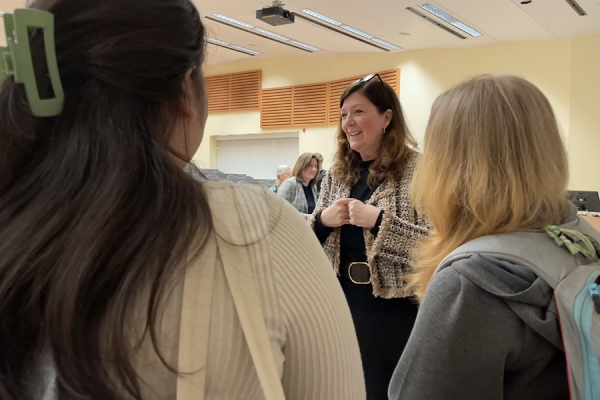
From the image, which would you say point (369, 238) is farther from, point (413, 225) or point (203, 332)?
point (203, 332)

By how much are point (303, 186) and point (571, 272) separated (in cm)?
447

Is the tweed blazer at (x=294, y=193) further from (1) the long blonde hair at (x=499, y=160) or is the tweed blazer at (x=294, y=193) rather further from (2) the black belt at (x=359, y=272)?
(1) the long blonde hair at (x=499, y=160)

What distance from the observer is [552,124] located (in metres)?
1.05

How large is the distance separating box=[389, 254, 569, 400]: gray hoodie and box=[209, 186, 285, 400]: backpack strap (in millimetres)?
493

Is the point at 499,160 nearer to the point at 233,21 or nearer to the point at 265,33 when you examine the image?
the point at 233,21

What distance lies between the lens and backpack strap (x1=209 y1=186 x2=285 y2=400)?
527 mm

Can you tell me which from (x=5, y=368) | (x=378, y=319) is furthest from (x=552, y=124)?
(x=5, y=368)

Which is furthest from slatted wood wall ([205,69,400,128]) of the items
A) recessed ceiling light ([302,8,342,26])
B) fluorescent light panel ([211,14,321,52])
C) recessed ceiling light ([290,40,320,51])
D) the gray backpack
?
the gray backpack

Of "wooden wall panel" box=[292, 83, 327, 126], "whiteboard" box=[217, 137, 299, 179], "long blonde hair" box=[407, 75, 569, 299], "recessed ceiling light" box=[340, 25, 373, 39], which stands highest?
"recessed ceiling light" box=[340, 25, 373, 39]

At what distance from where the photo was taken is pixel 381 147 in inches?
74.5

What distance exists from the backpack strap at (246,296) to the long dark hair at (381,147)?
52.0 inches

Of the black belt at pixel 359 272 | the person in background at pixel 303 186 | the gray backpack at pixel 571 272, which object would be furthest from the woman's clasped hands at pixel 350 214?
the person in background at pixel 303 186

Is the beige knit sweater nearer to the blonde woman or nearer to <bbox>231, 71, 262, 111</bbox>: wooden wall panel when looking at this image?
the blonde woman

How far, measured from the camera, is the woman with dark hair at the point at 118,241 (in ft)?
1.69
